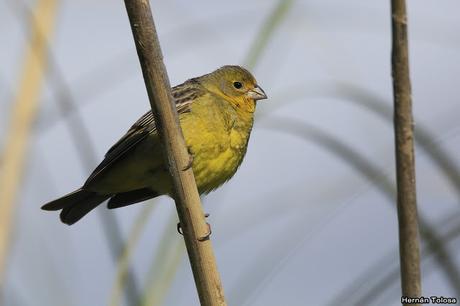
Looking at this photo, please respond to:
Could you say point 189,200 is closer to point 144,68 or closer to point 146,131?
point 144,68

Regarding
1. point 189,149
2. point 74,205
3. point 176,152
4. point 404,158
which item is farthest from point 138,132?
point 404,158

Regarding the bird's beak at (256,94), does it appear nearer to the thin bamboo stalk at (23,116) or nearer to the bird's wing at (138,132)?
the bird's wing at (138,132)

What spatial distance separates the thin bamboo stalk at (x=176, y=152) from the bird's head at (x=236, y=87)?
2.50 metres

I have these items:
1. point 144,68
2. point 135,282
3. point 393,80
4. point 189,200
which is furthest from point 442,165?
point 135,282

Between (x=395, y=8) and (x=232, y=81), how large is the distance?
10.4 ft

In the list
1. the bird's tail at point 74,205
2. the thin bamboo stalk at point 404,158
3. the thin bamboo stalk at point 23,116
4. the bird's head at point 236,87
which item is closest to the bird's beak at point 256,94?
the bird's head at point 236,87

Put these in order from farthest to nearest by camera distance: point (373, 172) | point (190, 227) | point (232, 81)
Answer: point (232, 81)
point (373, 172)
point (190, 227)

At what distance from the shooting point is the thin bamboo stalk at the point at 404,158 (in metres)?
1.41

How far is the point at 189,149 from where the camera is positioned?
12.1ft

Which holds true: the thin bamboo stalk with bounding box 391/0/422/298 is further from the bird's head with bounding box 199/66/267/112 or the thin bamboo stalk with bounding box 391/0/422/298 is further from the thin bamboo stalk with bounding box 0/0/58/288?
the bird's head with bounding box 199/66/267/112

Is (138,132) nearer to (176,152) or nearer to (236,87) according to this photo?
(236,87)

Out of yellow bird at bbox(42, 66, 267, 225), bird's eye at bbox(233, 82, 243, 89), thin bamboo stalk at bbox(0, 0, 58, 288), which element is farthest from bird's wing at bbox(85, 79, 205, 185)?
thin bamboo stalk at bbox(0, 0, 58, 288)

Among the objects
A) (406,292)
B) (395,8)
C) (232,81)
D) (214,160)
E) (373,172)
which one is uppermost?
(232,81)

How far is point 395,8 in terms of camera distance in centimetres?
145
